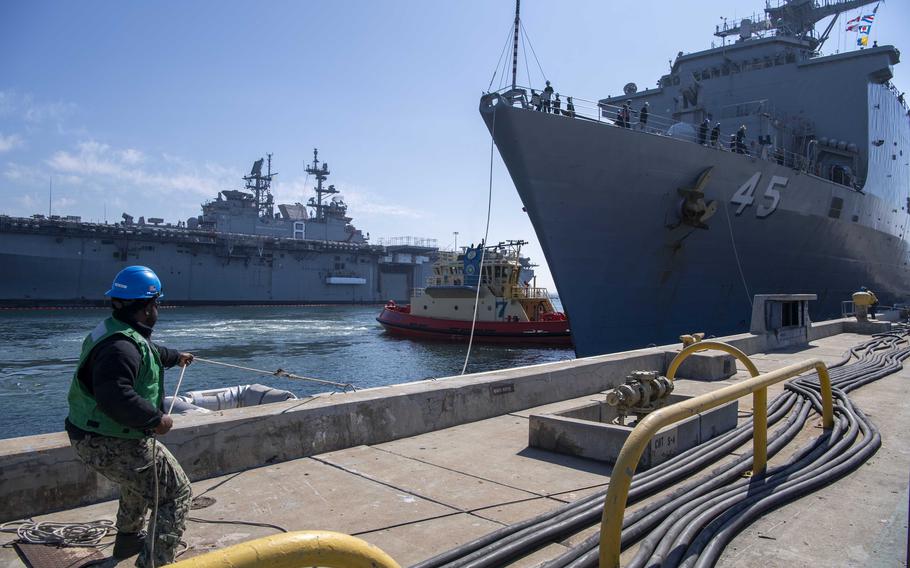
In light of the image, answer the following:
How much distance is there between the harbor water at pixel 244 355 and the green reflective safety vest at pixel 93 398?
34.2 ft

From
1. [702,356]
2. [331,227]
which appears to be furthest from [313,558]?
[331,227]

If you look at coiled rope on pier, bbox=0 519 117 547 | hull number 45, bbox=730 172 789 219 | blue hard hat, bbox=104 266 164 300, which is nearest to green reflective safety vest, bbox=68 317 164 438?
blue hard hat, bbox=104 266 164 300

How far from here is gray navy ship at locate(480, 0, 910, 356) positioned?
1248cm

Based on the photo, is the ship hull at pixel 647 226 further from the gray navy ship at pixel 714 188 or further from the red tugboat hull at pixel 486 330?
the red tugboat hull at pixel 486 330

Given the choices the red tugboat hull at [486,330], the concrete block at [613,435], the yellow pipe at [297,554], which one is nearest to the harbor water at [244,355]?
the red tugboat hull at [486,330]

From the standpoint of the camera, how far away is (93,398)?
7.20 ft

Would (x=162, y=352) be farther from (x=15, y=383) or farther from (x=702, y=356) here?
(x=15, y=383)

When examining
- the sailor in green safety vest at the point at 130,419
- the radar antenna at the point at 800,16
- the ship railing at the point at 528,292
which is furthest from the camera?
the ship railing at the point at 528,292

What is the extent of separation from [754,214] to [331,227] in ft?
185

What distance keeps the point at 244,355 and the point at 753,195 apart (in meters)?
18.0

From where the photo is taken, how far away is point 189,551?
2633 millimetres

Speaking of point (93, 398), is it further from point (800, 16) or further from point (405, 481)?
point (800, 16)

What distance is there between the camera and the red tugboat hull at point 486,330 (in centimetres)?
2570

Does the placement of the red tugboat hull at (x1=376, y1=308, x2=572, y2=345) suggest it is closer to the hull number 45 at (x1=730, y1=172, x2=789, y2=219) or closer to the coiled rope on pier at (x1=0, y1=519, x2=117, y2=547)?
the hull number 45 at (x1=730, y1=172, x2=789, y2=219)
